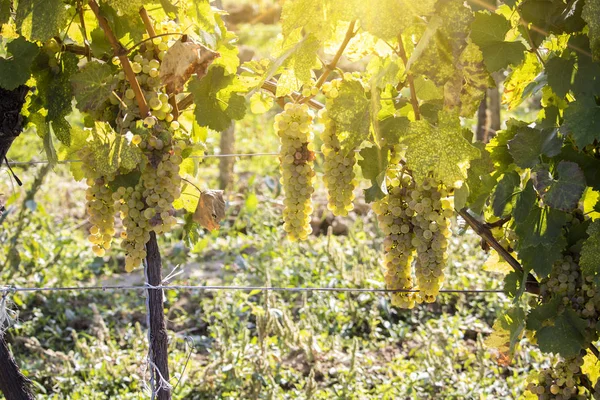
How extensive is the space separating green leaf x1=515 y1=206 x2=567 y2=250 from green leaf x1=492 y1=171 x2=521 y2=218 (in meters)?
0.06

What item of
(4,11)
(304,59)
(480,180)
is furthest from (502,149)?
(4,11)

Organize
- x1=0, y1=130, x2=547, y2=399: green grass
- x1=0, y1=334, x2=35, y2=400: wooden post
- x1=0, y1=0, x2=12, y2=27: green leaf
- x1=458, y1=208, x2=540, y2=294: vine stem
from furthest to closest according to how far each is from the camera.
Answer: x1=0, y1=130, x2=547, y2=399: green grass, x1=0, y1=334, x2=35, y2=400: wooden post, x1=458, y1=208, x2=540, y2=294: vine stem, x1=0, y1=0, x2=12, y2=27: green leaf

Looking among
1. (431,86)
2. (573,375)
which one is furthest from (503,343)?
(431,86)

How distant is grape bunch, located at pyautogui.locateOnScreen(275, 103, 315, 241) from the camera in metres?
1.65

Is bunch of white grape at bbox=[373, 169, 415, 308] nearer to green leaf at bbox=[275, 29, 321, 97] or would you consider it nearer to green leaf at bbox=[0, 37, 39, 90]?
green leaf at bbox=[275, 29, 321, 97]

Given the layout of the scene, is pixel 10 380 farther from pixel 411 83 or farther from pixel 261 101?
pixel 411 83

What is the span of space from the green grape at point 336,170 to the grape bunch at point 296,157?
0.04m

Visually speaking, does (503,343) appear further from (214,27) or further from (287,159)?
(214,27)

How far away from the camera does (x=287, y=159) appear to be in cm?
166

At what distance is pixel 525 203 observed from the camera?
5.72ft

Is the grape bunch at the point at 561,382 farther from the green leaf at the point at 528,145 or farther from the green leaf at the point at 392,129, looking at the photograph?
the green leaf at the point at 392,129

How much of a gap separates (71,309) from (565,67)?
9.37 ft

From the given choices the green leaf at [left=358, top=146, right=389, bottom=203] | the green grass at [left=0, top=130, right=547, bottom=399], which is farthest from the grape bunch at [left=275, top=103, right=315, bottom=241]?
the green grass at [left=0, top=130, right=547, bottom=399]

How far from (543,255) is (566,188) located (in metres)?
0.23
